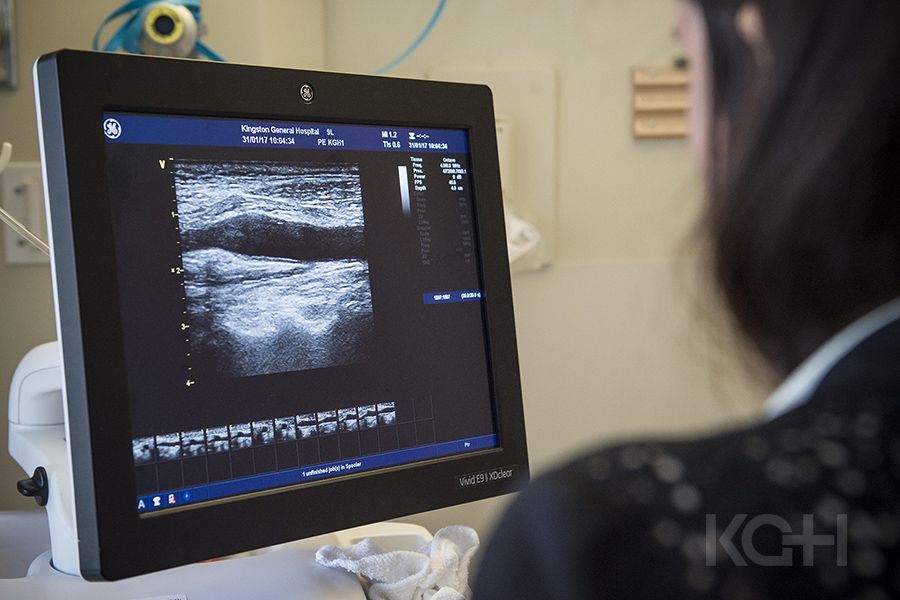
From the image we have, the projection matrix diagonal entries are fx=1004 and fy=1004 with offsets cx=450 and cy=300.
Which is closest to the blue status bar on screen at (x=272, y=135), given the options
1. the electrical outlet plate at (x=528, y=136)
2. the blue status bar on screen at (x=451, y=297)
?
the blue status bar on screen at (x=451, y=297)

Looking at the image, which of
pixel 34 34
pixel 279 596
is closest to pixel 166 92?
pixel 279 596

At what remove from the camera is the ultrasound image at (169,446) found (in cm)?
73

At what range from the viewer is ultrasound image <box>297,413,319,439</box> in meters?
0.79

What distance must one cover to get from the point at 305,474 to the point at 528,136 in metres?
1.03

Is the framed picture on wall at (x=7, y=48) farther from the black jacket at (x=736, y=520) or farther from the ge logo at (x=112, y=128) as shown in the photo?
the black jacket at (x=736, y=520)

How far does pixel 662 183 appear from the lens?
1.78 meters

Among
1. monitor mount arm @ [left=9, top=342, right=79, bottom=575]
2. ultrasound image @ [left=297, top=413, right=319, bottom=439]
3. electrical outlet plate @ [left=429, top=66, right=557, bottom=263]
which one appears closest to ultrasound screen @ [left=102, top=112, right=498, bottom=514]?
ultrasound image @ [left=297, top=413, right=319, bottom=439]

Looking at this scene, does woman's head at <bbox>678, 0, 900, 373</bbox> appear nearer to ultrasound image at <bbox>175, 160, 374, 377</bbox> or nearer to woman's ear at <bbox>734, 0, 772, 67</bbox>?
woman's ear at <bbox>734, 0, 772, 67</bbox>

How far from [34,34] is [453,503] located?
88cm

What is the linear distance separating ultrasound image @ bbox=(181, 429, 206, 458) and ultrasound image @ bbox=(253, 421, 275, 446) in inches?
1.6

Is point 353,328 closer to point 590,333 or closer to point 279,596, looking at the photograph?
point 279,596

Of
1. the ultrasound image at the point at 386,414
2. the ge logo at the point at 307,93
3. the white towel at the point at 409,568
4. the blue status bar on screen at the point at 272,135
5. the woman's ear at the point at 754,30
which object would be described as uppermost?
the ge logo at the point at 307,93

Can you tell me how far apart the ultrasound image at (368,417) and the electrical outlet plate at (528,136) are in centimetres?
90

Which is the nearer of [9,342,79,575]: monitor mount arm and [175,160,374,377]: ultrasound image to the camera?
[175,160,374,377]: ultrasound image
